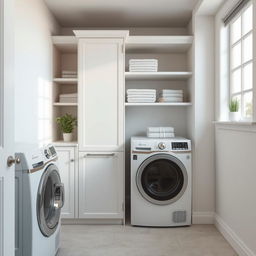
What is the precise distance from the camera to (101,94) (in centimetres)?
338

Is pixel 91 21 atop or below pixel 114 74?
atop

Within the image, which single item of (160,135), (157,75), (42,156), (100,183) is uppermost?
(157,75)

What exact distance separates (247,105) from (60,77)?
2.25 meters

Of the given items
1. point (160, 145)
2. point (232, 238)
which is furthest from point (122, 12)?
point (232, 238)

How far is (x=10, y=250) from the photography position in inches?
62.8

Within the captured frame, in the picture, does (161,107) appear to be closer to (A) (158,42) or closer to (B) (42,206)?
(A) (158,42)

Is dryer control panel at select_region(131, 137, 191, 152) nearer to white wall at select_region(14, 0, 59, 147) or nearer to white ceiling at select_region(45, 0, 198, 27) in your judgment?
white wall at select_region(14, 0, 59, 147)

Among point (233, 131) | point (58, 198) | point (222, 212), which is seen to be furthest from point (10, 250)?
point (222, 212)

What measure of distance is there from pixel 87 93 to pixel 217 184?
1.71 meters

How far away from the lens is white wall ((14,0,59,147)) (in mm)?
2555

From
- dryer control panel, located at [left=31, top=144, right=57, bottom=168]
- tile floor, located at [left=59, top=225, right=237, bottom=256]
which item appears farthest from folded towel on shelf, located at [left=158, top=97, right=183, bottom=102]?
dryer control panel, located at [left=31, top=144, right=57, bottom=168]

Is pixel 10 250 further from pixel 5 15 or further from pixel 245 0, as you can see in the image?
pixel 245 0

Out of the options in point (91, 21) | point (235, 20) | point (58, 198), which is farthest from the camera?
point (91, 21)

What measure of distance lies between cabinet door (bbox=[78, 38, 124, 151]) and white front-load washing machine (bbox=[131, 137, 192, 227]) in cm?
34
